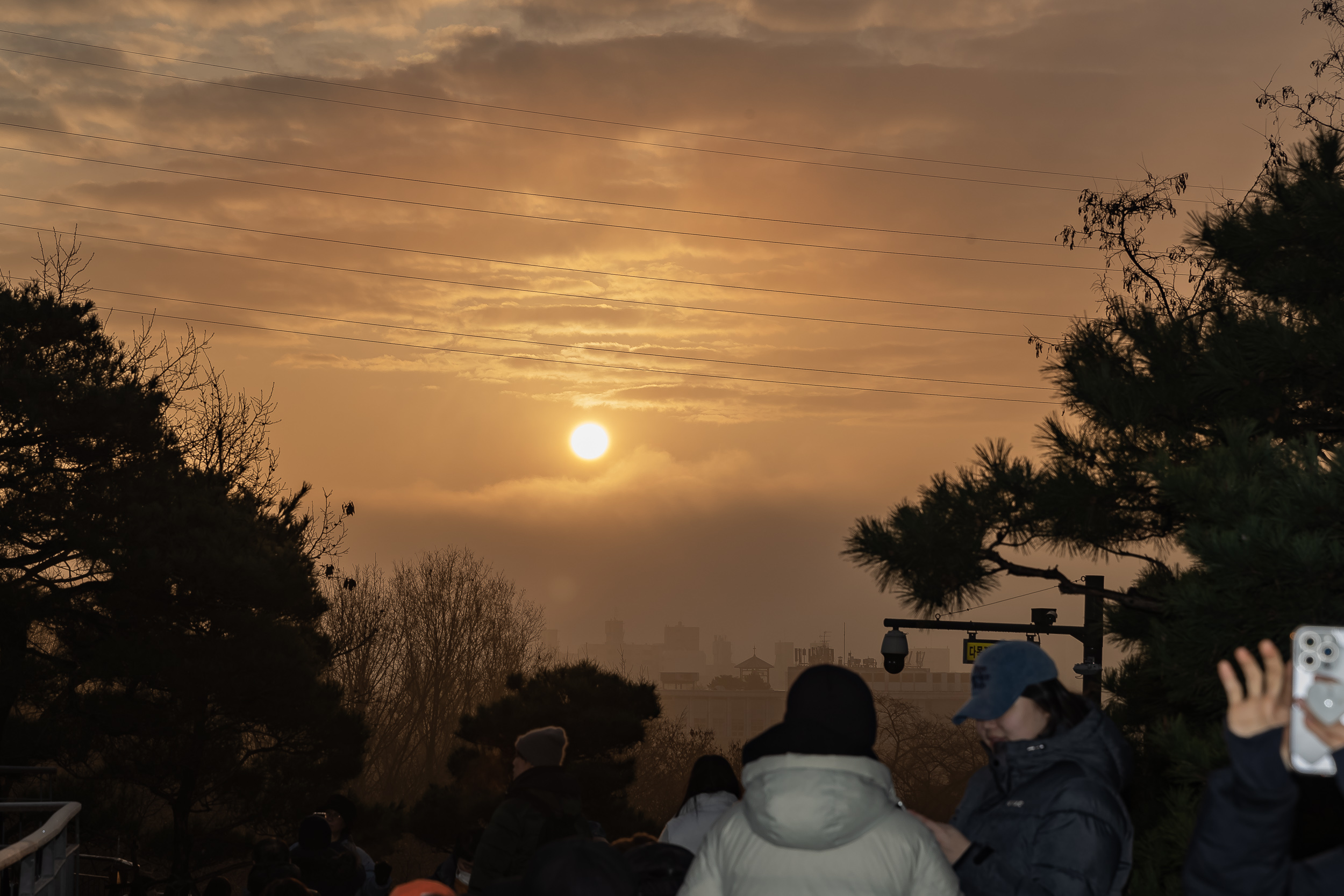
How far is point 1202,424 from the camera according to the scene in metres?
7.68

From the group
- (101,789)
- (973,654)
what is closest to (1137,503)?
(973,654)

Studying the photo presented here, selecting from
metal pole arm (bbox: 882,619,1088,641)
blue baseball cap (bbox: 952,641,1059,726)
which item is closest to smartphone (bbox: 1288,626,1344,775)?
blue baseball cap (bbox: 952,641,1059,726)

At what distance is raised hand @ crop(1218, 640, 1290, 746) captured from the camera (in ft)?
5.93

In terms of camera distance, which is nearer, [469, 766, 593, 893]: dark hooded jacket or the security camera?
[469, 766, 593, 893]: dark hooded jacket

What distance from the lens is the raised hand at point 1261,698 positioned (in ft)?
5.93

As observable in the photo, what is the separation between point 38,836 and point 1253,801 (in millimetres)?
5168

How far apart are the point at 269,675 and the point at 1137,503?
15.7 meters

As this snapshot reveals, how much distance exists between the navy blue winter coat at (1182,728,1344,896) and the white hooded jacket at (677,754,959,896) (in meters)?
0.91

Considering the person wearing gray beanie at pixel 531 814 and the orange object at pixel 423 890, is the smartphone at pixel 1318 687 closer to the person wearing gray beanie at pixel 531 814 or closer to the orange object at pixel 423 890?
the orange object at pixel 423 890

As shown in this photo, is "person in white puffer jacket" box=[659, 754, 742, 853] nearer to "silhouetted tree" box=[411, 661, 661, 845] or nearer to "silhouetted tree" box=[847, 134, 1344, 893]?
"silhouetted tree" box=[847, 134, 1344, 893]

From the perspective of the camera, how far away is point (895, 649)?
66.5 ft

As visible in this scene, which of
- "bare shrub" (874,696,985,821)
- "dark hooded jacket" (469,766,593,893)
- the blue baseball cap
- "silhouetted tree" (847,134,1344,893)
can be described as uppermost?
"silhouetted tree" (847,134,1344,893)

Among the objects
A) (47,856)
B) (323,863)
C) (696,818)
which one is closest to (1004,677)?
(696,818)

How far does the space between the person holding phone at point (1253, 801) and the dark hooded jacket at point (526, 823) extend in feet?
10.6
